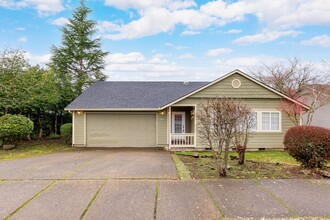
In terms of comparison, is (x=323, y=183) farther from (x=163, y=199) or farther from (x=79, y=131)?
(x=79, y=131)

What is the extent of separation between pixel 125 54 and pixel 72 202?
19.8 meters

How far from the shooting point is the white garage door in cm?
1239

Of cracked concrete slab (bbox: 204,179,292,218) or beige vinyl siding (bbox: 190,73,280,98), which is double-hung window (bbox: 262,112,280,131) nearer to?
beige vinyl siding (bbox: 190,73,280,98)

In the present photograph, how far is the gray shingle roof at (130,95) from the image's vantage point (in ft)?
40.0

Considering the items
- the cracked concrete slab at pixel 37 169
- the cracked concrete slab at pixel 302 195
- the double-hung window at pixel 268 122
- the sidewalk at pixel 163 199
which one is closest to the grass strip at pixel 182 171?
the sidewalk at pixel 163 199

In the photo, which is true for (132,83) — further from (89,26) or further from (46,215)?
(46,215)


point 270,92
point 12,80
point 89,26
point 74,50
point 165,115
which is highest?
point 89,26

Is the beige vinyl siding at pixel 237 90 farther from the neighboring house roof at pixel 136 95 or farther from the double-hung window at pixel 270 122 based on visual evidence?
the double-hung window at pixel 270 122

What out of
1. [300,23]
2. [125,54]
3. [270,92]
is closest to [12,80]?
[125,54]

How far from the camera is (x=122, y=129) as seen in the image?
1244 centimetres

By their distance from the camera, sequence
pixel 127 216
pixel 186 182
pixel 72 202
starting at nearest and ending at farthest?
pixel 127 216
pixel 72 202
pixel 186 182

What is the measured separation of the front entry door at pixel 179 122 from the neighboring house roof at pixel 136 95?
3.47 ft

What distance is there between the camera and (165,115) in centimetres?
1233

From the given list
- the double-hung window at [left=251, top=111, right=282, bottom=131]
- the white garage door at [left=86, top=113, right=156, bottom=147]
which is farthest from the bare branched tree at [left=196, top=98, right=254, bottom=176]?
the white garage door at [left=86, top=113, right=156, bottom=147]
